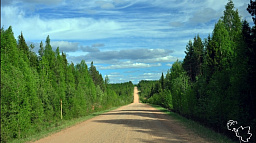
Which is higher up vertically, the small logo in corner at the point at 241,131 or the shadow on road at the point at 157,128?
the small logo in corner at the point at 241,131

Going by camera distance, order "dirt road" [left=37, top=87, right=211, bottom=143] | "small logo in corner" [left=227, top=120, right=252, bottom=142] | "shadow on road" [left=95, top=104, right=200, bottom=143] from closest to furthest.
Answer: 1. "small logo in corner" [left=227, top=120, right=252, bottom=142]
2. "dirt road" [left=37, top=87, right=211, bottom=143]
3. "shadow on road" [left=95, top=104, right=200, bottom=143]

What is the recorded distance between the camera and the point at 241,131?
462 inches

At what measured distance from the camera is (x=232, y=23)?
3347 centimetres

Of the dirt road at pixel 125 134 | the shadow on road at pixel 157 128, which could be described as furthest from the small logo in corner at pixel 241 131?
the shadow on road at pixel 157 128

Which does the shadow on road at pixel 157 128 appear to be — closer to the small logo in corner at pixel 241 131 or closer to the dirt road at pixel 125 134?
the dirt road at pixel 125 134

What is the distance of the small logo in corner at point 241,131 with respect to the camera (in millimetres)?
11145

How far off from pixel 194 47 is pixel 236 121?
44.3 m

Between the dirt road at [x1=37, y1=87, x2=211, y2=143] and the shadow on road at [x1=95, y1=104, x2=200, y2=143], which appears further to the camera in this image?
the shadow on road at [x1=95, y1=104, x2=200, y2=143]

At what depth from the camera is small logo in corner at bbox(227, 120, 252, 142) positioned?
36.6 ft

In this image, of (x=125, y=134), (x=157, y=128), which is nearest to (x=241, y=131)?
(x=125, y=134)

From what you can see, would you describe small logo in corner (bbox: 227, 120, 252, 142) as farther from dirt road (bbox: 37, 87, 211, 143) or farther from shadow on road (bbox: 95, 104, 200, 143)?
shadow on road (bbox: 95, 104, 200, 143)

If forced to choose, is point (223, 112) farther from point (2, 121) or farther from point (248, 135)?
point (2, 121)

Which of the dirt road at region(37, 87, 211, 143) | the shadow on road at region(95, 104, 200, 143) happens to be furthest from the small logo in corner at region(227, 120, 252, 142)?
the shadow on road at region(95, 104, 200, 143)

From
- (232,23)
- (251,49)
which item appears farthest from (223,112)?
(232,23)
